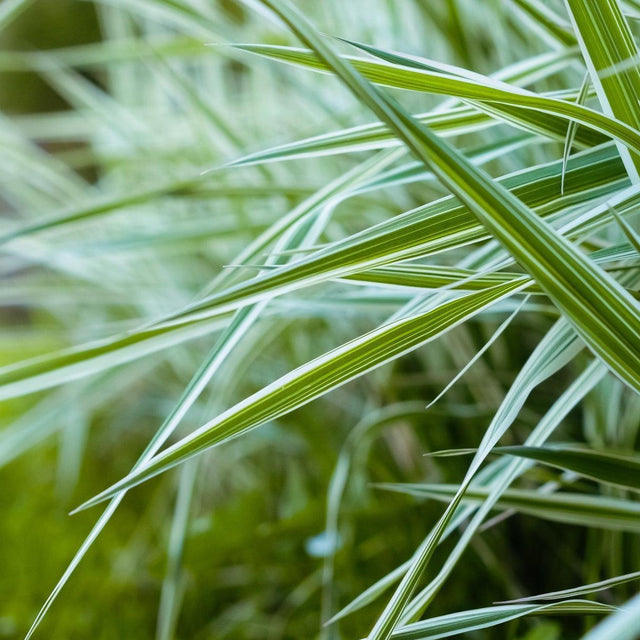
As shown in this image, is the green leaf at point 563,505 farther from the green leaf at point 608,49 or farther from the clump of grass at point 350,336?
the green leaf at point 608,49

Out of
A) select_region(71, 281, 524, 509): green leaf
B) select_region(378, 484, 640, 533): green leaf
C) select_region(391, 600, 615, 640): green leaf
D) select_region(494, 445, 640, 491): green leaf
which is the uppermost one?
select_region(71, 281, 524, 509): green leaf

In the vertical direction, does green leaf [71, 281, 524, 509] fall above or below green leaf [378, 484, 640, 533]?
above

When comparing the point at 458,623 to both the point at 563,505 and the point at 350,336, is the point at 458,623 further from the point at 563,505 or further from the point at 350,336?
the point at 350,336

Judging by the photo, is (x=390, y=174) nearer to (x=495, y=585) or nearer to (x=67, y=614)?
(x=495, y=585)

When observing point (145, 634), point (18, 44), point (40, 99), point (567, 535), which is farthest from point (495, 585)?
point (18, 44)

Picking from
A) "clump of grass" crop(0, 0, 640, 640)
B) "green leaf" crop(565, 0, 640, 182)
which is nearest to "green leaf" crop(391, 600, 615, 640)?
"clump of grass" crop(0, 0, 640, 640)

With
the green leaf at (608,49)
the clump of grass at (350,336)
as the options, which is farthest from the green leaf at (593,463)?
the green leaf at (608,49)

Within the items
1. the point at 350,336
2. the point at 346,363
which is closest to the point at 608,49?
the point at 346,363

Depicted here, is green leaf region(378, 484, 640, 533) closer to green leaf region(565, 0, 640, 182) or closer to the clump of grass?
the clump of grass
